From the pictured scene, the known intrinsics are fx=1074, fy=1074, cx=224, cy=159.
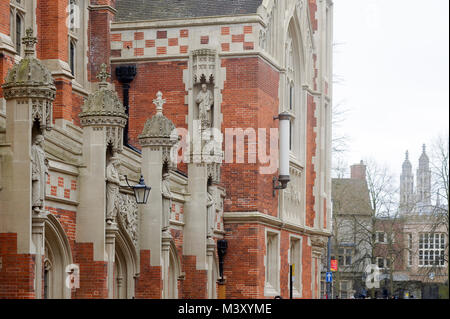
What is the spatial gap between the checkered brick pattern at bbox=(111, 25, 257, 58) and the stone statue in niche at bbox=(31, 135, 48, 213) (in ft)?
44.0

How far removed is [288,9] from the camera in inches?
1297

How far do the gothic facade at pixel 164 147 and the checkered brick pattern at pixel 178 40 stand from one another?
0.04 metres

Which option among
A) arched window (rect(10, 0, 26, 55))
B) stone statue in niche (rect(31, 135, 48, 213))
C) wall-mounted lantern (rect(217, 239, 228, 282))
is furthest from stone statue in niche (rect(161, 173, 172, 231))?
wall-mounted lantern (rect(217, 239, 228, 282))

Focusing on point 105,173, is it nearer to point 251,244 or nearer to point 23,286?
point 23,286

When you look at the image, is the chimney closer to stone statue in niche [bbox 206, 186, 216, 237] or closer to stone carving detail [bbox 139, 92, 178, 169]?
stone statue in niche [bbox 206, 186, 216, 237]

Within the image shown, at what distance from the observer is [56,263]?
18906mm

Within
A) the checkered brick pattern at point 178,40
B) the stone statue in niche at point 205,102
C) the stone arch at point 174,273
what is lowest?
the stone arch at point 174,273

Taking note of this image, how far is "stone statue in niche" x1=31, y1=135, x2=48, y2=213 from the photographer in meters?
16.5

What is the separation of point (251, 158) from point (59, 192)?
11.5 m

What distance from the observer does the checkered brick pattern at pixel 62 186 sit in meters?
18.2

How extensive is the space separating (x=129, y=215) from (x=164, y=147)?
6.02 feet

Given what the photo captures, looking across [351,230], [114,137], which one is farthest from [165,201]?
[351,230]

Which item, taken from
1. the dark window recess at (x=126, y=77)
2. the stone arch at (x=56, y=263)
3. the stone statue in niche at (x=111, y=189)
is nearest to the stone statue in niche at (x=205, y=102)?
the dark window recess at (x=126, y=77)

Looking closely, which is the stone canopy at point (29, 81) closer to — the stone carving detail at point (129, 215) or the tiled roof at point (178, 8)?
the stone carving detail at point (129, 215)
